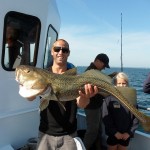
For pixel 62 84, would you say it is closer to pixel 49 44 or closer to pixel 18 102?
pixel 18 102

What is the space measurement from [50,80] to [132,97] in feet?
3.33

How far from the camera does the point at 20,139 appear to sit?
19.8 feet

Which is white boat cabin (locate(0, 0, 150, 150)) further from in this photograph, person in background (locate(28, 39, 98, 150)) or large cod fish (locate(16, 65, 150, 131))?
large cod fish (locate(16, 65, 150, 131))

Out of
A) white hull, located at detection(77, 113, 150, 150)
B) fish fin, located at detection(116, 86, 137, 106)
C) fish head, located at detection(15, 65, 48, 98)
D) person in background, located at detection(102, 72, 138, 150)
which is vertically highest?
fish head, located at detection(15, 65, 48, 98)

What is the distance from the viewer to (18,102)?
19.4ft

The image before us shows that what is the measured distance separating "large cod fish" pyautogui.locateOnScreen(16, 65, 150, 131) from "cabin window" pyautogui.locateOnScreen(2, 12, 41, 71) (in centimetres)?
187

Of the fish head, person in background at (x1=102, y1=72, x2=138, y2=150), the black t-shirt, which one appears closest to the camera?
the fish head

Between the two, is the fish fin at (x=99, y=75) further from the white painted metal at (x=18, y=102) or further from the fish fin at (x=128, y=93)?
the white painted metal at (x=18, y=102)

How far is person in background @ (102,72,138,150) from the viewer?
6000 mm

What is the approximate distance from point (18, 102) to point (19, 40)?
1114 mm

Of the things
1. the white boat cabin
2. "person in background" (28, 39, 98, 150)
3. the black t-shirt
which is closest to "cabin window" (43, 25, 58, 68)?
the white boat cabin

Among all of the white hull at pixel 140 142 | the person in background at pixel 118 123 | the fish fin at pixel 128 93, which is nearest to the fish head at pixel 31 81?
the fish fin at pixel 128 93

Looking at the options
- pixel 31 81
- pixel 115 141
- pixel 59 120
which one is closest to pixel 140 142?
pixel 115 141

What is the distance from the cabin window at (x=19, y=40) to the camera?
5516 mm
